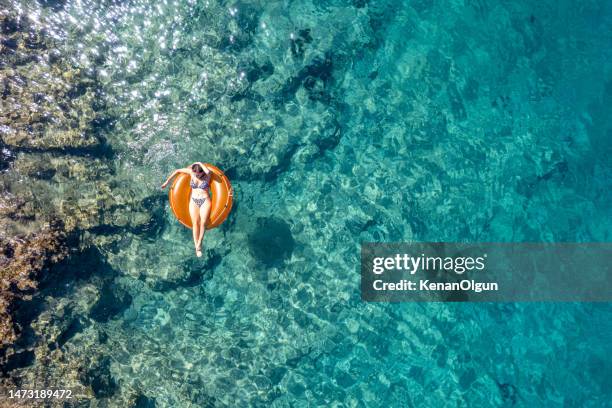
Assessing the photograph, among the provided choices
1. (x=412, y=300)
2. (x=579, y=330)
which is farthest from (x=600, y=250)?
(x=412, y=300)

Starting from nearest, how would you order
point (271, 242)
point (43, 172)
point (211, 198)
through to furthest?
1. point (211, 198)
2. point (43, 172)
3. point (271, 242)

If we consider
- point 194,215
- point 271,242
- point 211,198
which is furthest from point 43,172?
point 271,242

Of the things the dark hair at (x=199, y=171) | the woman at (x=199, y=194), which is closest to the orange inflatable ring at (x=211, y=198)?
the woman at (x=199, y=194)

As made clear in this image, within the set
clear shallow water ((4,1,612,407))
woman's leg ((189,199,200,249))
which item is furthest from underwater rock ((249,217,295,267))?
woman's leg ((189,199,200,249))

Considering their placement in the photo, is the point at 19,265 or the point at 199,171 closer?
the point at 19,265

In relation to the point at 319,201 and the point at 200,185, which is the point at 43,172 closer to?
the point at 200,185

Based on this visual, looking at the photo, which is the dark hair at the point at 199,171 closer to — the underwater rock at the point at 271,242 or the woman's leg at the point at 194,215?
the woman's leg at the point at 194,215

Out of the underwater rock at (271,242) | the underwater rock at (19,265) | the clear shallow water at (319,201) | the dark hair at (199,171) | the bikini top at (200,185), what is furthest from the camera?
the underwater rock at (271,242)
